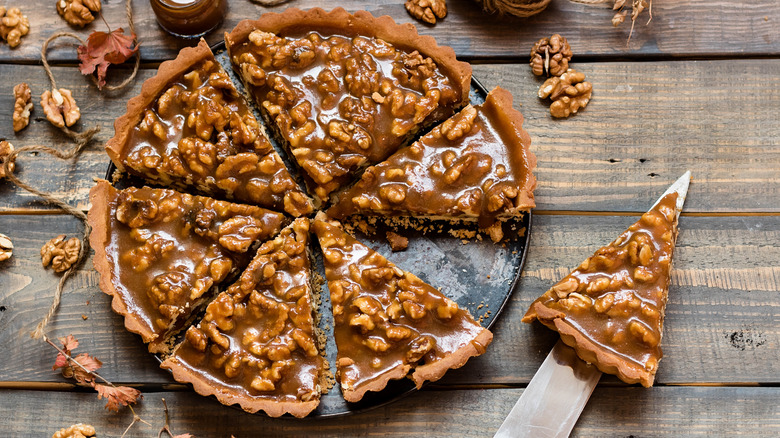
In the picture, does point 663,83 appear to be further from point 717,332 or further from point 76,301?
point 76,301

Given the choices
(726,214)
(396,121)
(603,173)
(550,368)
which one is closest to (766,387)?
(726,214)

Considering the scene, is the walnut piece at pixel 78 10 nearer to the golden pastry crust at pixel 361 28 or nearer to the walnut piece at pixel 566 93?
the golden pastry crust at pixel 361 28

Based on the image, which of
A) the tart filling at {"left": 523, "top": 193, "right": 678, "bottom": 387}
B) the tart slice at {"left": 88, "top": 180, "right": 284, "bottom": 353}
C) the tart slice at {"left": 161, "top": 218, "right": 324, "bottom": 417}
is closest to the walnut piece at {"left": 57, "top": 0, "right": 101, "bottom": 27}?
the tart slice at {"left": 88, "top": 180, "right": 284, "bottom": 353}

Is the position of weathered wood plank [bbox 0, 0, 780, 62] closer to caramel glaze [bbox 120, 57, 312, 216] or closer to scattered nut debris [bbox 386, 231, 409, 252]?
caramel glaze [bbox 120, 57, 312, 216]

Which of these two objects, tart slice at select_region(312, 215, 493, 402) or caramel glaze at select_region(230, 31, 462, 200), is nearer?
tart slice at select_region(312, 215, 493, 402)

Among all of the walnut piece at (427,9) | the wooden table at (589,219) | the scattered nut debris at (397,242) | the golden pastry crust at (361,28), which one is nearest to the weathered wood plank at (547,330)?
the wooden table at (589,219)

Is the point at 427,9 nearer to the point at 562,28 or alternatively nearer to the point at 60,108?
the point at 562,28
